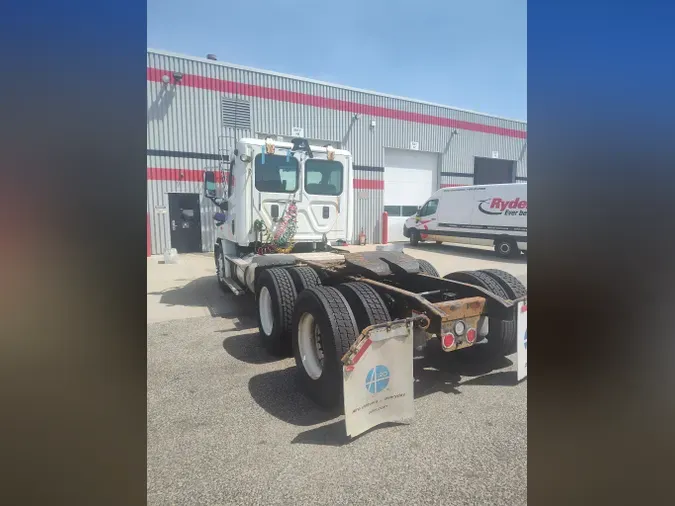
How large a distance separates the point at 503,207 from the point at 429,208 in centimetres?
354

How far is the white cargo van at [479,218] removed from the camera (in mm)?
12719

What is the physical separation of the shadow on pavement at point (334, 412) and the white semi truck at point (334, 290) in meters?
0.14

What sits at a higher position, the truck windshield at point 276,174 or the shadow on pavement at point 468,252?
the truck windshield at point 276,174

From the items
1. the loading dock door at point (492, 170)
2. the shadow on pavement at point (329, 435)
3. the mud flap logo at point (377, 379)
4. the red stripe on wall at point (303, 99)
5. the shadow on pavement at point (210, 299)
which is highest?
the red stripe on wall at point (303, 99)

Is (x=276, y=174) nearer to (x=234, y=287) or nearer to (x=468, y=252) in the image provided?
(x=234, y=287)

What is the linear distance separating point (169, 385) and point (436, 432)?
7.98ft

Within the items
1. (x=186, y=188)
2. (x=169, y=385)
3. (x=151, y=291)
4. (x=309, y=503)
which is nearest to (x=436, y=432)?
(x=309, y=503)

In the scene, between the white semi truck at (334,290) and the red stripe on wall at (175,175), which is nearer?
the white semi truck at (334,290)

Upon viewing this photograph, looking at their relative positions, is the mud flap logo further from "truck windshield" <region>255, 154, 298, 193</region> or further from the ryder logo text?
the ryder logo text

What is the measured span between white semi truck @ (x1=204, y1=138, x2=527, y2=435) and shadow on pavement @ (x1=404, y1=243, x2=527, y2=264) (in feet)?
26.6

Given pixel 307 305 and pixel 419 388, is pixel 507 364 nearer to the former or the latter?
pixel 419 388

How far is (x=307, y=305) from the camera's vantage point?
3.50 meters

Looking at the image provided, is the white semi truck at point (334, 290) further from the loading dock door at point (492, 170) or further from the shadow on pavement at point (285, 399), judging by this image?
the loading dock door at point (492, 170)

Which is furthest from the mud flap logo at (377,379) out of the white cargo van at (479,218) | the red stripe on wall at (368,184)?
the red stripe on wall at (368,184)
